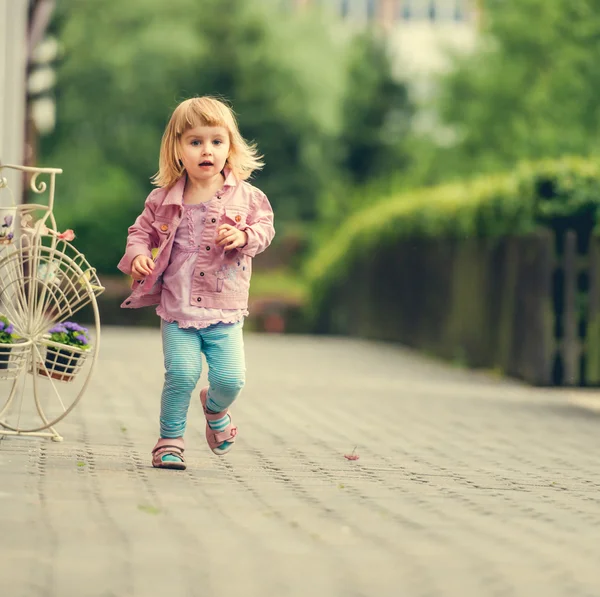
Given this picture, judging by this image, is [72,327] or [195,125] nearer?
[195,125]

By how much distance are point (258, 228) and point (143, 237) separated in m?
0.50

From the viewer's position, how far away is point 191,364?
609 centimetres

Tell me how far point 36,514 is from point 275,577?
1.05 meters

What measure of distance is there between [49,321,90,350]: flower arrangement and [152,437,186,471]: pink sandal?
782 millimetres

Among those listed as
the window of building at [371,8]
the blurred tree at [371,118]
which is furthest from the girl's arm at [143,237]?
the window of building at [371,8]

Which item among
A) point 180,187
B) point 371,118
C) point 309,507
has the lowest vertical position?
point 309,507

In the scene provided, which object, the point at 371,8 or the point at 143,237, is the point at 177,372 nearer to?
the point at 143,237

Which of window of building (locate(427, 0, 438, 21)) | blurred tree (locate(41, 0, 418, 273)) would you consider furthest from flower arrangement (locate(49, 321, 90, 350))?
window of building (locate(427, 0, 438, 21))

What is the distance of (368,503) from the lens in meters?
5.44

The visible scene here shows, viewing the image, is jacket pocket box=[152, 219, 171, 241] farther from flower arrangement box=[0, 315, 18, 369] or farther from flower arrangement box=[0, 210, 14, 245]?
flower arrangement box=[0, 315, 18, 369]

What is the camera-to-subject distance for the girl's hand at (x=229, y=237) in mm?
5934

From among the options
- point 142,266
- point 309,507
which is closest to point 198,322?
point 142,266

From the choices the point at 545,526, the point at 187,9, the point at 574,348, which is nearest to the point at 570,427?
the point at 574,348

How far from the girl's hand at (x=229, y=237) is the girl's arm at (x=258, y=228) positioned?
0.07 metres
